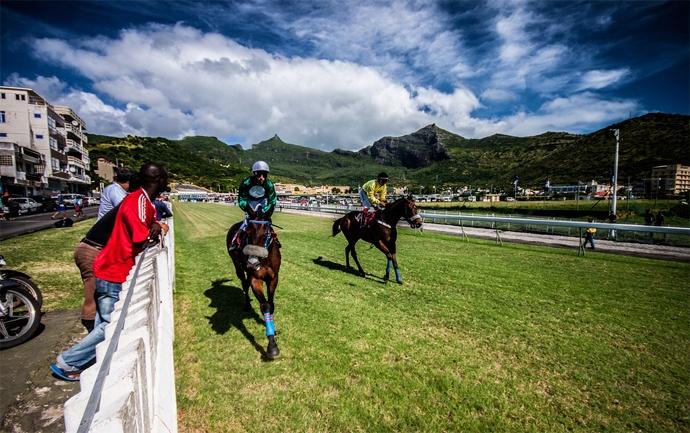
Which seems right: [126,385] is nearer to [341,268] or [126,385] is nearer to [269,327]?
[269,327]

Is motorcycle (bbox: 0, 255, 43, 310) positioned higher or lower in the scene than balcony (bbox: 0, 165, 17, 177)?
lower

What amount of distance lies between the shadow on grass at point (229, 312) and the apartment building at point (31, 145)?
164 feet

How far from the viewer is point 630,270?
8781 millimetres

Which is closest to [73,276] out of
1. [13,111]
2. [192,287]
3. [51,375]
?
[192,287]

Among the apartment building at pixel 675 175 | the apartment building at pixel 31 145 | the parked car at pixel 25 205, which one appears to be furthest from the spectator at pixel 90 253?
the apartment building at pixel 675 175

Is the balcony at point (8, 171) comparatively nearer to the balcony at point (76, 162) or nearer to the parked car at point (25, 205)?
the parked car at point (25, 205)

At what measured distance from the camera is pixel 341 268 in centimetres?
922

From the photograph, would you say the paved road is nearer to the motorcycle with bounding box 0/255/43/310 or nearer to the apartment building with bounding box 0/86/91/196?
the motorcycle with bounding box 0/255/43/310

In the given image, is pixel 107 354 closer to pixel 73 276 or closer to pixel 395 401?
pixel 395 401

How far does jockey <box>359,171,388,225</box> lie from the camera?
8930mm

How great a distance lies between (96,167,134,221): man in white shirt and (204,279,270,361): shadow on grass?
2543 millimetres

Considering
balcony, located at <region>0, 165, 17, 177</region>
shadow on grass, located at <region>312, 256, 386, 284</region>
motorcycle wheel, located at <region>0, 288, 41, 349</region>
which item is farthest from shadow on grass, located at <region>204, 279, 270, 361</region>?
balcony, located at <region>0, 165, 17, 177</region>

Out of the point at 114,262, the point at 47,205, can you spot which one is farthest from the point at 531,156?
the point at 114,262

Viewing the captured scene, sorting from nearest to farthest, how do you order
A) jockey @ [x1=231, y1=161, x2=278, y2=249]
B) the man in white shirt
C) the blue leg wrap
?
the man in white shirt < the blue leg wrap < jockey @ [x1=231, y1=161, x2=278, y2=249]
